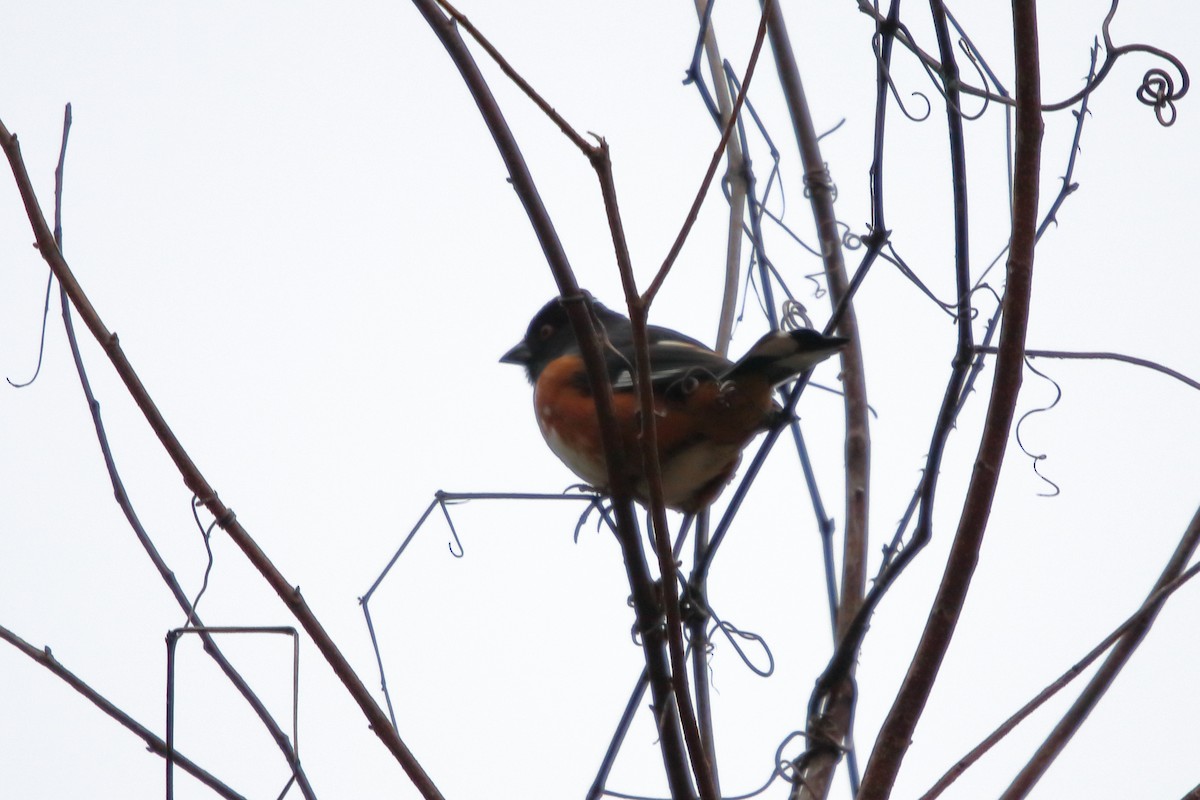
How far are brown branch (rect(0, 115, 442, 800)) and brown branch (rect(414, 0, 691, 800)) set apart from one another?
31 cm

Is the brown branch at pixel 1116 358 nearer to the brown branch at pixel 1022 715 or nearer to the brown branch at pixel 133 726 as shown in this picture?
the brown branch at pixel 1022 715

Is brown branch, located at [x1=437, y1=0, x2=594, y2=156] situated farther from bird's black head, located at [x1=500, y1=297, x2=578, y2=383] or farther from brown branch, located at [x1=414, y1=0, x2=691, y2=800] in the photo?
bird's black head, located at [x1=500, y1=297, x2=578, y2=383]

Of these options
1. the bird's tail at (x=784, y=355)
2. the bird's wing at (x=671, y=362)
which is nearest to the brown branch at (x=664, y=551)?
the bird's tail at (x=784, y=355)

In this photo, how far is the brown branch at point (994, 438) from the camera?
1.48 metres

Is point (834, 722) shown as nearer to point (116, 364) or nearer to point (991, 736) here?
point (991, 736)

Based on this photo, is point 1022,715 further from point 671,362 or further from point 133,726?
point 671,362

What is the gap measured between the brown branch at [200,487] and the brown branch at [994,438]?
56 centimetres

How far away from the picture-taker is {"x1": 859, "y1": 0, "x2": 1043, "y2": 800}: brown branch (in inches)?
58.1

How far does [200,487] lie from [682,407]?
1.55 m

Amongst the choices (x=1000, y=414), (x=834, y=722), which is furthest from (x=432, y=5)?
(x=834, y=722)

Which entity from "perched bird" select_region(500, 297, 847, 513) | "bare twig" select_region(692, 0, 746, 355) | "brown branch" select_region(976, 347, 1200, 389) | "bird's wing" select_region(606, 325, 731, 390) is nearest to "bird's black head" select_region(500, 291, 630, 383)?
"perched bird" select_region(500, 297, 847, 513)

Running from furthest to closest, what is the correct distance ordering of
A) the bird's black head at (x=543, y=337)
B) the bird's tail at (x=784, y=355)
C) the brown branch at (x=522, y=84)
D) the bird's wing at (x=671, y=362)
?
the bird's black head at (x=543, y=337)
the bird's wing at (x=671, y=362)
the bird's tail at (x=784, y=355)
the brown branch at (x=522, y=84)

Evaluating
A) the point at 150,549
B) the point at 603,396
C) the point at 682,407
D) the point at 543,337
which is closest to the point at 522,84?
the point at 603,396

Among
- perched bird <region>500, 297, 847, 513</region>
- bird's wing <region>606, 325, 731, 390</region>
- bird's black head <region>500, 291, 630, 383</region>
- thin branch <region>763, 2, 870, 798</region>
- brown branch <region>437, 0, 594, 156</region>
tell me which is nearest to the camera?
brown branch <region>437, 0, 594, 156</region>
